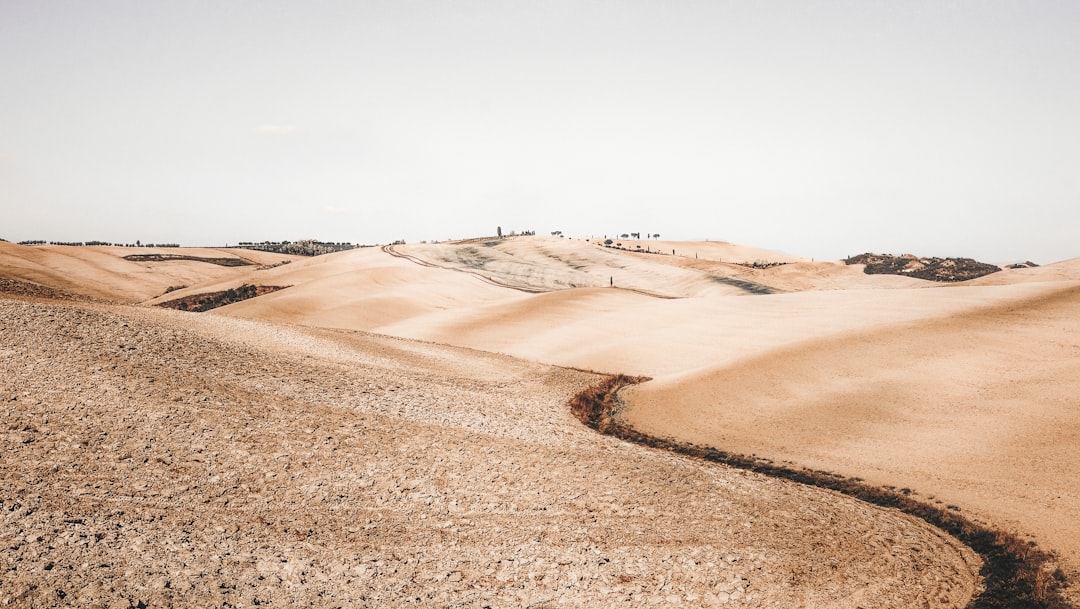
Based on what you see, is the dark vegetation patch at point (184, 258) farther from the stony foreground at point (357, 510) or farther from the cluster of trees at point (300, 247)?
the stony foreground at point (357, 510)

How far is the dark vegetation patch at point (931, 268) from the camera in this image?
61.5 meters

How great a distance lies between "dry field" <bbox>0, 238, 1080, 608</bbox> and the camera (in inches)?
443

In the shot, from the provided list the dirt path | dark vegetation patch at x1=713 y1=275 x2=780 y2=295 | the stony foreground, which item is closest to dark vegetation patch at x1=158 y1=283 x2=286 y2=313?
the stony foreground

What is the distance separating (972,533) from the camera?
13.9m

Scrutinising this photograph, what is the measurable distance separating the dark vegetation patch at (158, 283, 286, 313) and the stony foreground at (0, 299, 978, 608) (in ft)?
134

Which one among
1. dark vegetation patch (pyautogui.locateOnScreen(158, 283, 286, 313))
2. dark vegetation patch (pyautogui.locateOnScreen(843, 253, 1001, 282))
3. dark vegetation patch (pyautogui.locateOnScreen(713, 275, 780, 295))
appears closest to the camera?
dark vegetation patch (pyautogui.locateOnScreen(713, 275, 780, 295))

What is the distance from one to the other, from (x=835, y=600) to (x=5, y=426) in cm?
1826

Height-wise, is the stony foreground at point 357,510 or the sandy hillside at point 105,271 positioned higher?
the sandy hillside at point 105,271

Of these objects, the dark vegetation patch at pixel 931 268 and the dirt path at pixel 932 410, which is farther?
the dark vegetation patch at pixel 931 268

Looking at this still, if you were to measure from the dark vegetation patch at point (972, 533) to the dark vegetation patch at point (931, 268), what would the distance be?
53780mm

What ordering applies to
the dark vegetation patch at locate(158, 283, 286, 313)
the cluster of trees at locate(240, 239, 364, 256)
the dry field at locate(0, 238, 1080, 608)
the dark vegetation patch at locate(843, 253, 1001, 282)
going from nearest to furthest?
1. the dry field at locate(0, 238, 1080, 608)
2. the dark vegetation patch at locate(158, 283, 286, 313)
3. the dark vegetation patch at locate(843, 253, 1001, 282)
4. the cluster of trees at locate(240, 239, 364, 256)

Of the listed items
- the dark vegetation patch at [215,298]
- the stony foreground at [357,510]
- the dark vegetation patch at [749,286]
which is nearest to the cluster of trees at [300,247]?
the dark vegetation patch at [215,298]

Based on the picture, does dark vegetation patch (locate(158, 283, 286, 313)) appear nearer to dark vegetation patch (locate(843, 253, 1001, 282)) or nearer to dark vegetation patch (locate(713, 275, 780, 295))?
dark vegetation patch (locate(713, 275, 780, 295))

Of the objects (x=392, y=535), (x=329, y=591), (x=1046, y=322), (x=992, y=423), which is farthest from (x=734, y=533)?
(x=1046, y=322)
